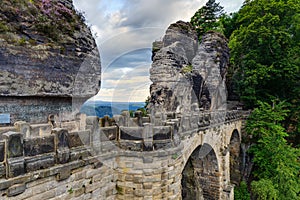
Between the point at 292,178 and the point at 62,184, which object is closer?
the point at 62,184

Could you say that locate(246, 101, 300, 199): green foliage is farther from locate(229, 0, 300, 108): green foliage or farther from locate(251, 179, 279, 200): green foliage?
locate(229, 0, 300, 108): green foliage

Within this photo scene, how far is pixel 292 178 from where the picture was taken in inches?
501

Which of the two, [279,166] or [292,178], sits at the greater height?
[279,166]

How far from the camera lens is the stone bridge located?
3.50 metres

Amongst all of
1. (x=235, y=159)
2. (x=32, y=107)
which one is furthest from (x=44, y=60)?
(x=235, y=159)

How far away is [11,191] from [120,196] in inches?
111

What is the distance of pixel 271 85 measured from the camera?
1856 centimetres

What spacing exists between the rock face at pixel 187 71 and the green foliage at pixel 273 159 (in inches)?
182

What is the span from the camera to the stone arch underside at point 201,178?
11.3 m

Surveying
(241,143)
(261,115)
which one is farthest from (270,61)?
(241,143)

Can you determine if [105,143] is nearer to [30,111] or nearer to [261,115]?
[30,111]

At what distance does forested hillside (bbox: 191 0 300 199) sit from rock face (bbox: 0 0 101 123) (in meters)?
12.2

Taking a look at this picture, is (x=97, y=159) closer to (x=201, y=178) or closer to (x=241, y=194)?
(x=201, y=178)

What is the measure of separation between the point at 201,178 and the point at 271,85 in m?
12.0
